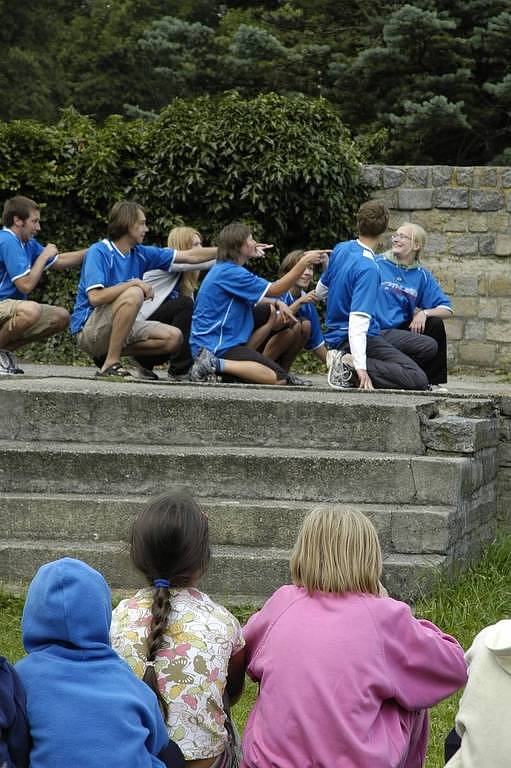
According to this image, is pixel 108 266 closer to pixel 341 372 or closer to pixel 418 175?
pixel 341 372

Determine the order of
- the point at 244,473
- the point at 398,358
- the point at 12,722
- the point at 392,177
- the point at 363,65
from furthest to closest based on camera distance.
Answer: the point at 363,65 < the point at 392,177 < the point at 398,358 < the point at 244,473 < the point at 12,722

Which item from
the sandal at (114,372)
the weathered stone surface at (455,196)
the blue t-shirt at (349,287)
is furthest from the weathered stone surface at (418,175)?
the sandal at (114,372)

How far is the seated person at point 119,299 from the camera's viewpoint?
7.90 m

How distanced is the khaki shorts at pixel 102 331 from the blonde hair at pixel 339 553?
464cm

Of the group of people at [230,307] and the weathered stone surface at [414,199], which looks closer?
the group of people at [230,307]

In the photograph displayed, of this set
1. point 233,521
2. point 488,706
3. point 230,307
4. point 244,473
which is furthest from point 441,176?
point 488,706

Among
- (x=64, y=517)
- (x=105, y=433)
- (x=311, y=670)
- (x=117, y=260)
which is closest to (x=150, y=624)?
(x=311, y=670)

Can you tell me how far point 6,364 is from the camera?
8.05 m

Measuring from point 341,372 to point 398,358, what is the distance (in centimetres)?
37

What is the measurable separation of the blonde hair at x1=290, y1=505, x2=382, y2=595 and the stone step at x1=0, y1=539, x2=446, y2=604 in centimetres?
237

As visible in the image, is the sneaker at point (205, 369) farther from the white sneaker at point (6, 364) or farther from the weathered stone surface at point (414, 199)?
Answer: the weathered stone surface at point (414, 199)

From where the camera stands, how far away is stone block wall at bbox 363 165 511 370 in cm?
1227

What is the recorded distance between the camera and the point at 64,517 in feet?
20.3

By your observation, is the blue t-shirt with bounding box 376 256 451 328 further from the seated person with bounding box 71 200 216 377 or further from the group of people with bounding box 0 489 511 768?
the group of people with bounding box 0 489 511 768
